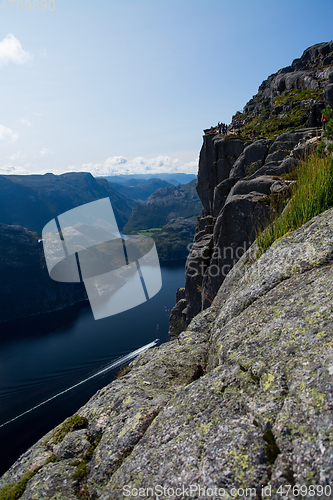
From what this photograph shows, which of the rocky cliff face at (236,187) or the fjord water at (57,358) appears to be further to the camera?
the fjord water at (57,358)

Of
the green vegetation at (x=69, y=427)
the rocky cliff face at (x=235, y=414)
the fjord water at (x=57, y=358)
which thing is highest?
the rocky cliff face at (x=235, y=414)

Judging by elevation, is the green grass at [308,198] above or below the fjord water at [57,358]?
above

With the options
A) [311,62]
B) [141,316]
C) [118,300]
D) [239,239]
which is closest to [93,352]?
[141,316]

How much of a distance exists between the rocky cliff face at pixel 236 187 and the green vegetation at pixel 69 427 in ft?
25.8

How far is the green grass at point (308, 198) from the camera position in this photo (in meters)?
8.05

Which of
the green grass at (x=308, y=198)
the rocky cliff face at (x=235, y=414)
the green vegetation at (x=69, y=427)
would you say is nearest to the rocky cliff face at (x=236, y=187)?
the green grass at (x=308, y=198)

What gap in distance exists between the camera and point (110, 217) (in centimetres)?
1656

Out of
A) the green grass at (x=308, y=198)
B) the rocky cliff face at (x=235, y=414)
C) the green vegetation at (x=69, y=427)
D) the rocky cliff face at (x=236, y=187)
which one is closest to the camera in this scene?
the rocky cliff face at (x=235, y=414)

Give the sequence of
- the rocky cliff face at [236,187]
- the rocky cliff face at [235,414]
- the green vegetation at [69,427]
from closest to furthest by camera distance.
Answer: the rocky cliff face at [235,414] → the green vegetation at [69,427] → the rocky cliff face at [236,187]

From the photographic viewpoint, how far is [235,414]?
4.61 m

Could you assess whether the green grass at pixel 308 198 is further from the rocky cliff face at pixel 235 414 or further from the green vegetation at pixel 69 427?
the green vegetation at pixel 69 427

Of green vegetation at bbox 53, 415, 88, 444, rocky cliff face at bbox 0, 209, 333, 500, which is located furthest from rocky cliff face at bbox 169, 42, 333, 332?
green vegetation at bbox 53, 415, 88, 444

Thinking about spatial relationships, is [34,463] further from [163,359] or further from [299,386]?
[299,386]

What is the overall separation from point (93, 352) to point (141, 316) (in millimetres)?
33751
